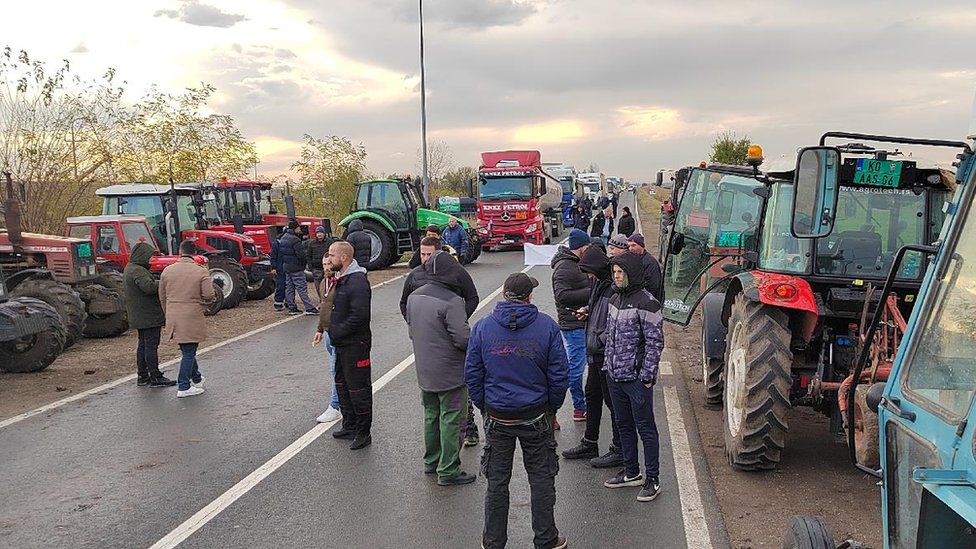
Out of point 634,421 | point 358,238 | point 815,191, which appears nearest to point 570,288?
point 634,421

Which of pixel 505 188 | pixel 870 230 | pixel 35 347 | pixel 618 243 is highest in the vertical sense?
pixel 505 188

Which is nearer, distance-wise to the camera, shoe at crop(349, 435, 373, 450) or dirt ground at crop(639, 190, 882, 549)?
dirt ground at crop(639, 190, 882, 549)

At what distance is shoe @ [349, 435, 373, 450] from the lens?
736 centimetres

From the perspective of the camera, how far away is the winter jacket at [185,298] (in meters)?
9.39

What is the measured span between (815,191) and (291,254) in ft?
38.9

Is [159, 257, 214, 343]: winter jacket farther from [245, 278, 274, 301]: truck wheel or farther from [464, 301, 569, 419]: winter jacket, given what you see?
[245, 278, 274, 301]: truck wheel

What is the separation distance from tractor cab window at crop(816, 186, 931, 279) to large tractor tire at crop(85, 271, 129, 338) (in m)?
11.2

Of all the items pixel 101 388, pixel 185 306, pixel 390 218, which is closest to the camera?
pixel 185 306

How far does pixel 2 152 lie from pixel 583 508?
20614mm

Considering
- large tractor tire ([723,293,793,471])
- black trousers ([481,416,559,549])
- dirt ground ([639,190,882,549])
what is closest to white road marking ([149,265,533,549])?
black trousers ([481,416,559,549])

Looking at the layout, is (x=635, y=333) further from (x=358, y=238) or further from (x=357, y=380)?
(x=358, y=238)

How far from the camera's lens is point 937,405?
2855mm

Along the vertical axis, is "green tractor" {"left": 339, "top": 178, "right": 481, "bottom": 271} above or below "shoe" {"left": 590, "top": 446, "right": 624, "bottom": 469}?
above

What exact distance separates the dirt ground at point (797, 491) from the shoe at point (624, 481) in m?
0.57
